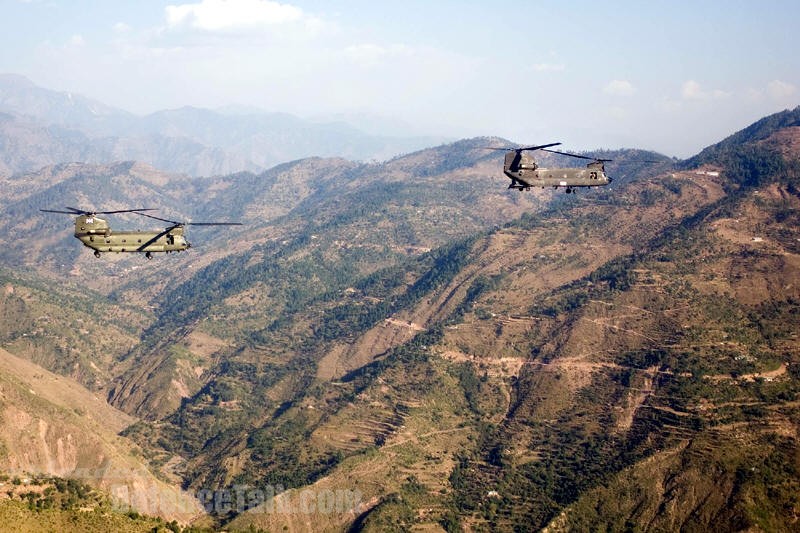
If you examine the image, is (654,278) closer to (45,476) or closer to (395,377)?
(395,377)

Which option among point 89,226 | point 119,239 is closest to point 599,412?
point 119,239

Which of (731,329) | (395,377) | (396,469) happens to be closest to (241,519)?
(396,469)

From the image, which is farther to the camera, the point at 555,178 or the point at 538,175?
the point at 555,178

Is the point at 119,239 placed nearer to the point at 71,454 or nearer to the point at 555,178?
the point at 71,454

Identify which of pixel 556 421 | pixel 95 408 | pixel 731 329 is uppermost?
pixel 731 329

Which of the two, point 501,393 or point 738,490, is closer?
point 738,490
